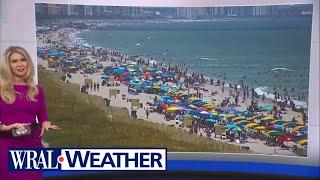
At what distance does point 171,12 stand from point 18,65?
1179 mm

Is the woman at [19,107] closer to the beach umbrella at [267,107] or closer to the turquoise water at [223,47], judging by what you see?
the turquoise water at [223,47]

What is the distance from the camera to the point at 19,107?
9.35 ft

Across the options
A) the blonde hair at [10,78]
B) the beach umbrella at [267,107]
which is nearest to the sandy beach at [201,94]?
the beach umbrella at [267,107]

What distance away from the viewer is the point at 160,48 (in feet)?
10.0

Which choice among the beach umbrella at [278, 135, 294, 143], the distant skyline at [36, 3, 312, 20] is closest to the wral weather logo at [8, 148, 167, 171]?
the beach umbrella at [278, 135, 294, 143]

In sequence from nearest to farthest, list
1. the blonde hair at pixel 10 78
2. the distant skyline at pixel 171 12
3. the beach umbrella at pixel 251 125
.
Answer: the blonde hair at pixel 10 78
the distant skyline at pixel 171 12
the beach umbrella at pixel 251 125

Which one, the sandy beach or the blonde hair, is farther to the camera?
the sandy beach

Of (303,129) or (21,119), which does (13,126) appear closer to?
(21,119)

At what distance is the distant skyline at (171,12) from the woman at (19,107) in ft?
1.28

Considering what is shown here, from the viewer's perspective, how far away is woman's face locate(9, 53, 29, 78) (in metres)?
2.87

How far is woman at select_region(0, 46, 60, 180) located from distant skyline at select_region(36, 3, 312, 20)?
1.28 ft

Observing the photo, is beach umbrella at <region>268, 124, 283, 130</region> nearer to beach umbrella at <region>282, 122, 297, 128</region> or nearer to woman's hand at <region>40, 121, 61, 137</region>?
beach umbrella at <region>282, 122, 297, 128</region>

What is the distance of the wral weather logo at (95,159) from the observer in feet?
9.84

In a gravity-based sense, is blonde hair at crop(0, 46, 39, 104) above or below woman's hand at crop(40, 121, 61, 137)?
above
